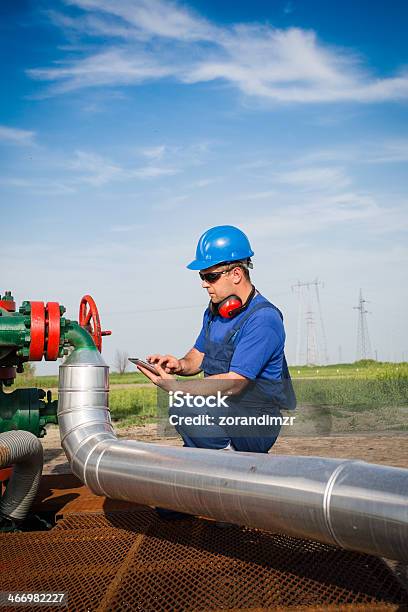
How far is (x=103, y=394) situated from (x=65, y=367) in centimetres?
26

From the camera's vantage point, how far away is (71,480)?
470 centimetres

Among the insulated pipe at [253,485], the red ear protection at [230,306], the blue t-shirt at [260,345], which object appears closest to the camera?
the insulated pipe at [253,485]

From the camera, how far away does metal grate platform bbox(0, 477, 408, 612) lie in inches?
94.3

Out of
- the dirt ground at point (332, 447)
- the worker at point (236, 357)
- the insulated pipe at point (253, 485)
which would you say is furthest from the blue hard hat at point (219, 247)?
the dirt ground at point (332, 447)

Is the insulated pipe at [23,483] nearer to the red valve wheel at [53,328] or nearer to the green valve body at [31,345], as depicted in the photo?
the green valve body at [31,345]

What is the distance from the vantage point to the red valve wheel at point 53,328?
140 inches

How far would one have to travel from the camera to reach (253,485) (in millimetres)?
2330

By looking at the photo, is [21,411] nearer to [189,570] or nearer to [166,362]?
[166,362]

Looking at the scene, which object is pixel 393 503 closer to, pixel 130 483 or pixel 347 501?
pixel 347 501

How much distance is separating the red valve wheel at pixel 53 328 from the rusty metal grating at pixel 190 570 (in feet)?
3.22

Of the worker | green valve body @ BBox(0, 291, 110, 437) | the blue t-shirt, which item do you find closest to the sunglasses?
the worker

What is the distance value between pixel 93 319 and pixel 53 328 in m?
A: 0.63

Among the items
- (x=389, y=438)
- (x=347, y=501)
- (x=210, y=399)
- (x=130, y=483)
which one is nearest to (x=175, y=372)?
(x=210, y=399)

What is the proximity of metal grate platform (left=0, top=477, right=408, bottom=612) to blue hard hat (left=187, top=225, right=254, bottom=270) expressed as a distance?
4.77 feet
